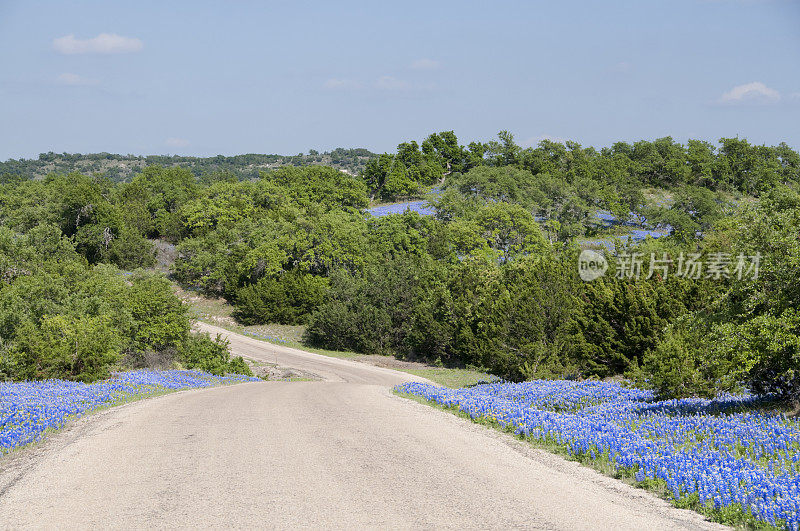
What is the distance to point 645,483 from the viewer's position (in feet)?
28.5

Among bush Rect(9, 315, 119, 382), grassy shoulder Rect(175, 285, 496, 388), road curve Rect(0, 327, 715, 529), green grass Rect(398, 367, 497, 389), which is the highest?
road curve Rect(0, 327, 715, 529)

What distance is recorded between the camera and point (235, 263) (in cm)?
7275

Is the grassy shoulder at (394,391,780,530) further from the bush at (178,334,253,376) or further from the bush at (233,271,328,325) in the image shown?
the bush at (233,271,328,325)

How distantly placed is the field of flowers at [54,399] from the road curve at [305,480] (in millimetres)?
506

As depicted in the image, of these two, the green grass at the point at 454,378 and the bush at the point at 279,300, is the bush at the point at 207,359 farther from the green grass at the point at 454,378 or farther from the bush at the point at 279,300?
the bush at the point at 279,300

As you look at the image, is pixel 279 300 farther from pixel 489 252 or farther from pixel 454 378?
pixel 454 378

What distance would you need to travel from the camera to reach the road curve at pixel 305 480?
7.21 m

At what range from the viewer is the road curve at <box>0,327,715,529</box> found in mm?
7211

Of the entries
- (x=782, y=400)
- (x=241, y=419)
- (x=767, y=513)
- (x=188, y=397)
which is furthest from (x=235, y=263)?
(x=767, y=513)

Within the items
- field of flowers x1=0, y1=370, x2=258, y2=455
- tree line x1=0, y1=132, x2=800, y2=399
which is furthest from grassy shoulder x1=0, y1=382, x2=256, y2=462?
tree line x1=0, y1=132, x2=800, y2=399

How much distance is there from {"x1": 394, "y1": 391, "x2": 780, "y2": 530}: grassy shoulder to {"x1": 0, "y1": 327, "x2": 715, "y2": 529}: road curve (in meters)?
0.20

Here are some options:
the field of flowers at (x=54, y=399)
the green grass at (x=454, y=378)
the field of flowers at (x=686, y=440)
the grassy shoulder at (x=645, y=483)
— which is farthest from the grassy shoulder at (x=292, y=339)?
the grassy shoulder at (x=645, y=483)

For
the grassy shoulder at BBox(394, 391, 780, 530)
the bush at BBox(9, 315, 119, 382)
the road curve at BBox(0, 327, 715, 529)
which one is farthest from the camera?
the bush at BBox(9, 315, 119, 382)

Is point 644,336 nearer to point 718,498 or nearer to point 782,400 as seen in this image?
point 782,400
